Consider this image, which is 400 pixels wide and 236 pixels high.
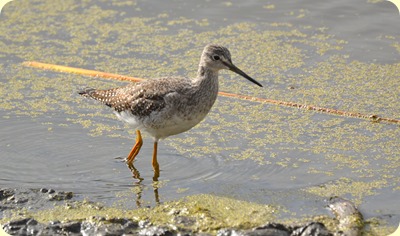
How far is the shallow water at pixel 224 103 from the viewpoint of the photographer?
24.2 feet

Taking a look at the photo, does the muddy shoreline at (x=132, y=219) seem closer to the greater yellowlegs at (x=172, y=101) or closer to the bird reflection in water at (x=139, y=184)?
the bird reflection in water at (x=139, y=184)

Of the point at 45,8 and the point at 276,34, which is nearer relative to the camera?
the point at 276,34

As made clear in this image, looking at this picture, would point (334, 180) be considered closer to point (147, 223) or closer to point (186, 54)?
point (147, 223)

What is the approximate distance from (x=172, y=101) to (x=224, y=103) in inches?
68.1

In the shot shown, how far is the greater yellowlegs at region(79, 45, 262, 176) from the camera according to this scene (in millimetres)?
7504

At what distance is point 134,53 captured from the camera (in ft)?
34.5

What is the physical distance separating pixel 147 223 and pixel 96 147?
2010 mm

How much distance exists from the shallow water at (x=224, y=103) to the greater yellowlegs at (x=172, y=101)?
1.44 ft

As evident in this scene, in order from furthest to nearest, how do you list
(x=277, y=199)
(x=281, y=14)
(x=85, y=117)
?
(x=281, y=14), (x=85, y=117), (x=277, y=199)

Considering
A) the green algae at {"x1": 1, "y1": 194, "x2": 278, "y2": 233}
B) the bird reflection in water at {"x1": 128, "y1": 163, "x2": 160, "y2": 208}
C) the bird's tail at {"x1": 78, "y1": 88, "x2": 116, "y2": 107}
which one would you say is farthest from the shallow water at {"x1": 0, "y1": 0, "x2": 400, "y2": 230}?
the bird's tail at {"x1": 78, "y1": 88, "x2": 116, "y2": 107}

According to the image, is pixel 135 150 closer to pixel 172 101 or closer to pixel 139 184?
pixel 139 184

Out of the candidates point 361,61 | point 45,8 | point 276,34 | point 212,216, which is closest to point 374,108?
point 361,61

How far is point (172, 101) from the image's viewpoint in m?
7.50

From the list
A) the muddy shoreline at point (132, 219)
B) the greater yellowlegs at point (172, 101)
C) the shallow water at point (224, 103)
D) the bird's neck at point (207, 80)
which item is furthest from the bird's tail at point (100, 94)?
the muddy shoreline at point (132, 219)
